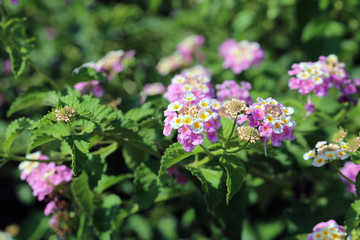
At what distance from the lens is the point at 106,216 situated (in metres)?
1.94

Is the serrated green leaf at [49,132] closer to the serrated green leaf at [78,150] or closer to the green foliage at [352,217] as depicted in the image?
the serrated green leaf at [78,150]

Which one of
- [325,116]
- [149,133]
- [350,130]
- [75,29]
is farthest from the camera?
[75,29]

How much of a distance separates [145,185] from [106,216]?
0.25m

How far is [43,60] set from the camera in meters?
4.08

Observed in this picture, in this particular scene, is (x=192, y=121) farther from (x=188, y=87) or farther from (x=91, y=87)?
(x=91, y=87)

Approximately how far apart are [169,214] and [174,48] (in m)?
1.71

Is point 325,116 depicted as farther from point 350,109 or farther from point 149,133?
point 149,133

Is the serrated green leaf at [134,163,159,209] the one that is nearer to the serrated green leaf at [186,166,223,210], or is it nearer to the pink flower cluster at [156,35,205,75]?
the serrated green leaf at [186,166,223,210]

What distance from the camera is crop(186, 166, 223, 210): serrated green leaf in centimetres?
156

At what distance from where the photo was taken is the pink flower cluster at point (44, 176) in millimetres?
1990

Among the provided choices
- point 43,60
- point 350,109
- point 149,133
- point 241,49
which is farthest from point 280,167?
point 43,60

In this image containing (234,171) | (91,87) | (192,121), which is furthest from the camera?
(91,87)

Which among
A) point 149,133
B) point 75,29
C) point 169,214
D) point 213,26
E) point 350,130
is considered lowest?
point 169,214

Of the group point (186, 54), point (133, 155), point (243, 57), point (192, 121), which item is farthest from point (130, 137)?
point (186, 54)
